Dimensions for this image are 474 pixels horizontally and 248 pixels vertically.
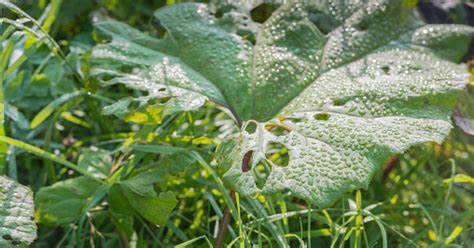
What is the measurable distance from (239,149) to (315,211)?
0.27 metres

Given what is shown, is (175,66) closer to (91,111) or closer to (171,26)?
(171,26)

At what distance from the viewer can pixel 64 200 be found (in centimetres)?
153

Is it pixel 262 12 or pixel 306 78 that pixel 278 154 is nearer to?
pixel 306 78

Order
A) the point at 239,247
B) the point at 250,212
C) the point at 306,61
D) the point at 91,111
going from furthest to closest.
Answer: the point at 91,111 → the point at 306,61 → the point at 250,212 → the point at 239,247

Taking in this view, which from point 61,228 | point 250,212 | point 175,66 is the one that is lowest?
point 61,228

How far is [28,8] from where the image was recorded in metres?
2.21

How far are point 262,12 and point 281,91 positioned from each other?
28 cm

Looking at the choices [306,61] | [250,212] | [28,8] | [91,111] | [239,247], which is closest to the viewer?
[239,247]

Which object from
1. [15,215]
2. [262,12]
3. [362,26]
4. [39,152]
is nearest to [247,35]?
[262,12]

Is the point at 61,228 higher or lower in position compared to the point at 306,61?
lower

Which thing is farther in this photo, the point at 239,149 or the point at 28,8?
the point at 28,8

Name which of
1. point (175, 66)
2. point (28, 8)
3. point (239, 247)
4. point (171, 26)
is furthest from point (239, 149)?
point (28, 8)

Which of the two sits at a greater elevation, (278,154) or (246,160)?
(246,160)

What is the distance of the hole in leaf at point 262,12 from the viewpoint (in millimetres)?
1787
